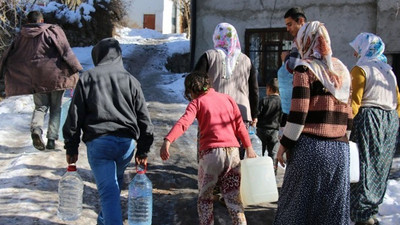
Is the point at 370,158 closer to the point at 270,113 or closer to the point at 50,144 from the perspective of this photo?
the point at 270,113

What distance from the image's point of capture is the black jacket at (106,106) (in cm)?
360

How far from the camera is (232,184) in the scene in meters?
3.87

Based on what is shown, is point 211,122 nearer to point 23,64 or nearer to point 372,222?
point 372,222

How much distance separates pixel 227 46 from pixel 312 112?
176cm

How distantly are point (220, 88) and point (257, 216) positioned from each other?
144 centimetres

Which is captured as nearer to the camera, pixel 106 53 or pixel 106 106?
pixel 106 106

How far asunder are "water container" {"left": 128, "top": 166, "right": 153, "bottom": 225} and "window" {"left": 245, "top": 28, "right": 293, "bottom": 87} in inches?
362

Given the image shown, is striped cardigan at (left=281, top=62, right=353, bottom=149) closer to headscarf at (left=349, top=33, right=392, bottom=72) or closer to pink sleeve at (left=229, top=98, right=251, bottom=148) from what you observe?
pink sleeve at (left=229, top=98, right=251, bottom=148)

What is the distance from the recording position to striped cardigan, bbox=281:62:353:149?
3307 millimetres

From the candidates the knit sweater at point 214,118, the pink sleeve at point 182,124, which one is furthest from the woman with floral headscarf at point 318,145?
the pink sleeve at point 182,124

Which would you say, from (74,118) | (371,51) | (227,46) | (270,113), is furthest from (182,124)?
(270,113)

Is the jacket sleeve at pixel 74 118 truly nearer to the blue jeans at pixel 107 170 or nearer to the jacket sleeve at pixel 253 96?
the blue jeans at pixel 107 170

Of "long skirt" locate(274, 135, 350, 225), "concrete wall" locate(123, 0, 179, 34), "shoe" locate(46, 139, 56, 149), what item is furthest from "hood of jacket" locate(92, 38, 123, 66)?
"concrete wall" locate(123, 0, 179, 34)

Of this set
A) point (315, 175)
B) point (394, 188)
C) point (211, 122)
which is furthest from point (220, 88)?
point (394, 188)
